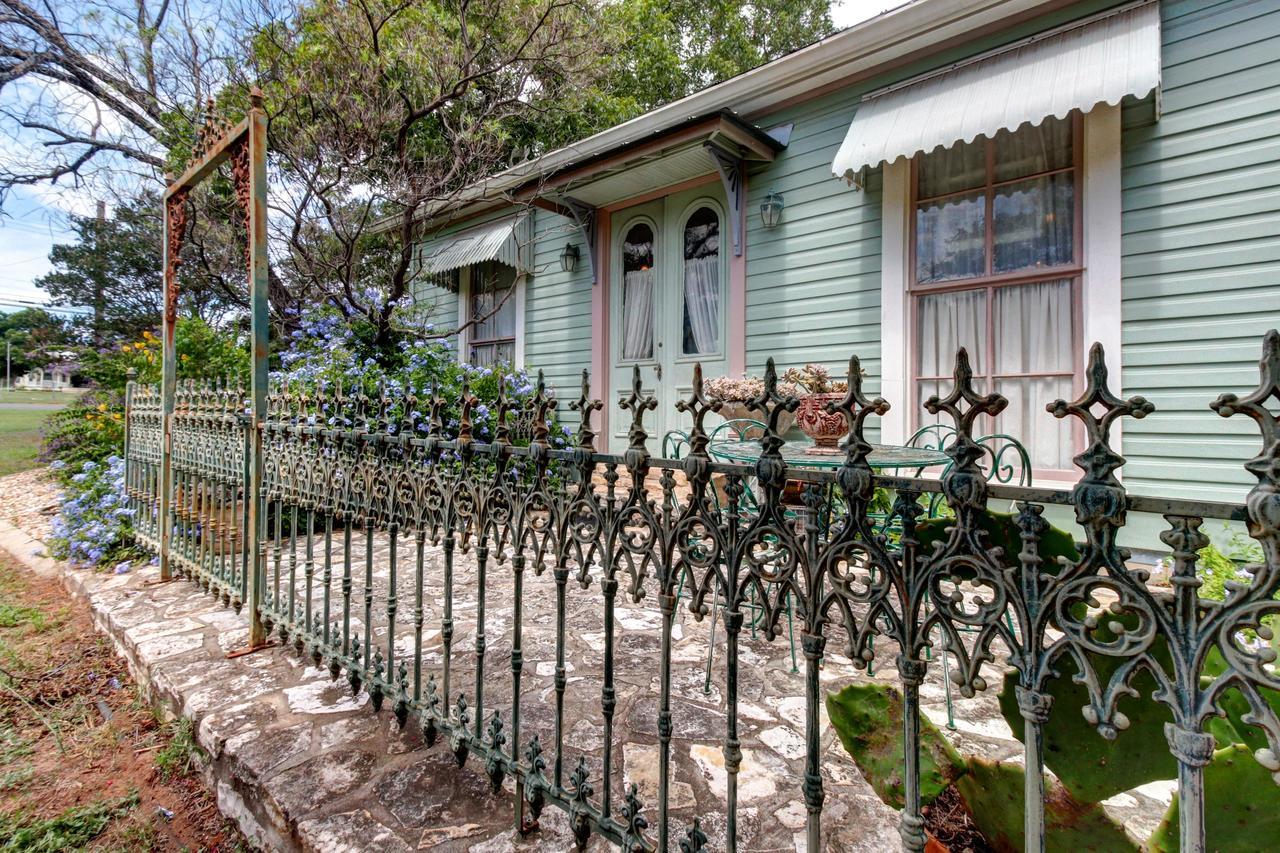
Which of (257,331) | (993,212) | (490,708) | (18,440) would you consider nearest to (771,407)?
(490,708)

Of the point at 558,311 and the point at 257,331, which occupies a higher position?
the point at 558,311

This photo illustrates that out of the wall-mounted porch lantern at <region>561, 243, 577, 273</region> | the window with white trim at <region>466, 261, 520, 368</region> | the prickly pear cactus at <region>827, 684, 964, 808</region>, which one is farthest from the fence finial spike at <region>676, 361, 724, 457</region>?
the window with white trim at <region>466, 261, 520, 368</region>

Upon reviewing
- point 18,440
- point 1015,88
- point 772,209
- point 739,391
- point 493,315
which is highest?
point 1015,88

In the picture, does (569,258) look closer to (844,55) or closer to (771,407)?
(844,55)

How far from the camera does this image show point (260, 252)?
2352mm

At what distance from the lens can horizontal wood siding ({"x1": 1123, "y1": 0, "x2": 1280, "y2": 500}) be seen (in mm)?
3129

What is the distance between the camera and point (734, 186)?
5.07m

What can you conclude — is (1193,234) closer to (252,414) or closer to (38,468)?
(252,414)

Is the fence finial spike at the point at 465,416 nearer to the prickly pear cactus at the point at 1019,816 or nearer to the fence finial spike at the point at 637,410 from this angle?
the fence finial spike at the point at 637,410

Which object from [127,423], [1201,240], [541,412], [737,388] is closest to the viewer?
[541,412]

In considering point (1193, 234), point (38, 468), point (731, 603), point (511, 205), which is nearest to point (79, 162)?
point (38, 468)

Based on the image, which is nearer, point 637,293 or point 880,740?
point 880,740

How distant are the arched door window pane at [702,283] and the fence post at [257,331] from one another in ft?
12.6

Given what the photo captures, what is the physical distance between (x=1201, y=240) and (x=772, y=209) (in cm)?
271
